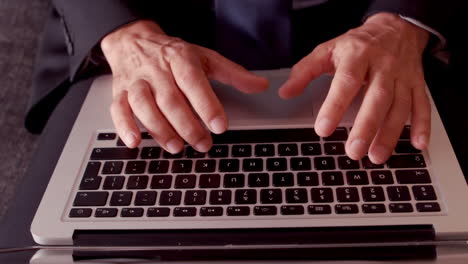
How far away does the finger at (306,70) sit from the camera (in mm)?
603

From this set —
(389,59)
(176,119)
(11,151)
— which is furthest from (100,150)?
(389,59)

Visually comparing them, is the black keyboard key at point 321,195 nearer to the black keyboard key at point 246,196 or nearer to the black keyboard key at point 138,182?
the black keyboard key at point 246,196

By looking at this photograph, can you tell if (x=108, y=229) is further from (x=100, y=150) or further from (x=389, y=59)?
(x=389, y=59)

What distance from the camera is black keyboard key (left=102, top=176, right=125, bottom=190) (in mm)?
546

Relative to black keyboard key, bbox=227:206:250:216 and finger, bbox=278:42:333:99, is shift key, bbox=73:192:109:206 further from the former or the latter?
finger, bbox=278:42:333:99

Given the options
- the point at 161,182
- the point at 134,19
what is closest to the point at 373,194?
the point at 161,182

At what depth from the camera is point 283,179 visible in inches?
21.2

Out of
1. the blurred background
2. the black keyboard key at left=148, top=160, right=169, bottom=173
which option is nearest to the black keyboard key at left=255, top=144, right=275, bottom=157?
the black keyboard key at left=148, top=160, right=169, bottom=173

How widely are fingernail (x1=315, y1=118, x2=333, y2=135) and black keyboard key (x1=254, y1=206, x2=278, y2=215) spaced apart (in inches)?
4.0

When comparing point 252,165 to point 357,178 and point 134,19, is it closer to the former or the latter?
point 357,178

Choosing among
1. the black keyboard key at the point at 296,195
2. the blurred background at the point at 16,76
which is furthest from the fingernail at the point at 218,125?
the blurred background at the point at 16,76

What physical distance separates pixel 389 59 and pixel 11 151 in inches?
22.6

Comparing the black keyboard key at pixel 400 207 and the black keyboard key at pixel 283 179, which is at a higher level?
the black keyboard key at pixel 400 207

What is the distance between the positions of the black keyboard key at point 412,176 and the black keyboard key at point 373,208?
0.14 ft
